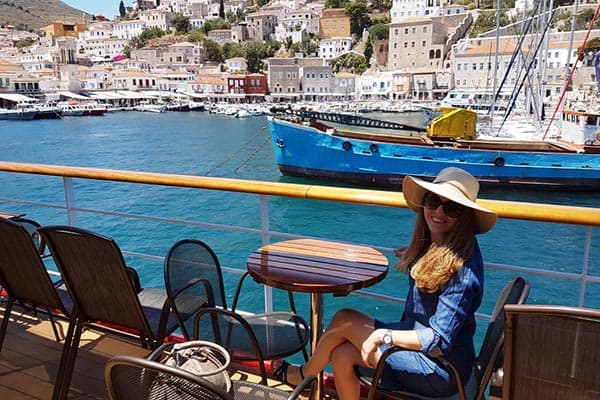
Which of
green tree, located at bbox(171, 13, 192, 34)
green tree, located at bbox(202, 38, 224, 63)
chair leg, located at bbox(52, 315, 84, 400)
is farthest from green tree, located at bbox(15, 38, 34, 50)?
chair leg, located at bbox(52, 315, 84, 400)

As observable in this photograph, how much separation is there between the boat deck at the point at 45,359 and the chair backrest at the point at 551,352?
1264 mm

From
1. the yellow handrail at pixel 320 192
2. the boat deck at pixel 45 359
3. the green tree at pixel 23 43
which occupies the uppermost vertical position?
the green tree at pixel 23 43

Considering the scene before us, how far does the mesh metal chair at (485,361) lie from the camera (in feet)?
4.34

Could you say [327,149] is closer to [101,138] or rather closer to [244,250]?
[244,250]

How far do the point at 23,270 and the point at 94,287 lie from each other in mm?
406

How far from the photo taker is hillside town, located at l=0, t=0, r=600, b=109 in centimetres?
6131

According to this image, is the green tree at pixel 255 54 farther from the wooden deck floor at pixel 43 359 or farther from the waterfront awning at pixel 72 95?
the wooden deck floor at pixel 43 359

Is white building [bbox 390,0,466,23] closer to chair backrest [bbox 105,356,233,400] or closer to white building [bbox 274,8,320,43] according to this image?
white building [bbox 274,8,320,43]

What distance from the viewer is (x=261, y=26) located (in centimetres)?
9775

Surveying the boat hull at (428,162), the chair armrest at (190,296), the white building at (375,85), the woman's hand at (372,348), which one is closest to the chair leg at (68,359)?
the chair armrest at (190,296)

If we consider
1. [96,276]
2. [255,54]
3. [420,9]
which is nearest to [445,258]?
[96,276]

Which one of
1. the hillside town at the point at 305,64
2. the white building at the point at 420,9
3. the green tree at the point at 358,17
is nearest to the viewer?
the hillside town at the point at 305,64

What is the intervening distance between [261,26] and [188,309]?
102622 millimetres

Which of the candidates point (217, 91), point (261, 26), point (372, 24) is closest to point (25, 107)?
point (217, 91)
